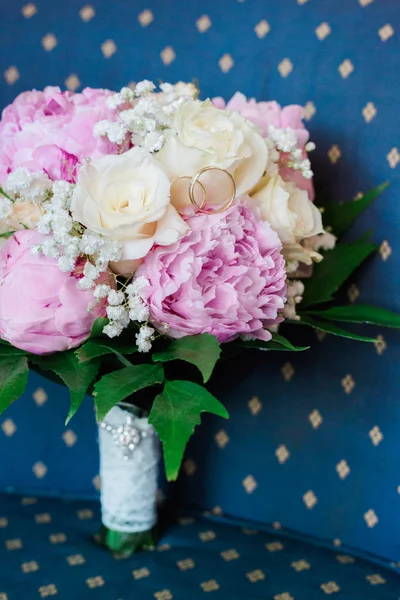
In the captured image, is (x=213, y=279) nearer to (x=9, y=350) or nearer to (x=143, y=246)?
(x=143, y=246)

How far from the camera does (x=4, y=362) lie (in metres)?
0.77

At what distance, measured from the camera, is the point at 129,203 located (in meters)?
0.71

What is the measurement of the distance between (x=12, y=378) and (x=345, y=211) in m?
0.50

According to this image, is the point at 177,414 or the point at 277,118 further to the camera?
the point at 277,118

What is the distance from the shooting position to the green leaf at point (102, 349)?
0.71 m

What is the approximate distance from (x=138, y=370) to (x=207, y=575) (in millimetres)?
328

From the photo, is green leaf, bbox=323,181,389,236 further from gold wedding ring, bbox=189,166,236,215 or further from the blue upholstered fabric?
gold wedding ring, bbox=189,166,236,215

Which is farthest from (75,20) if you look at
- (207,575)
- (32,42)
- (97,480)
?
(207,575)

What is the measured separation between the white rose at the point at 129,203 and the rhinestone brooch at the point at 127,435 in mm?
263

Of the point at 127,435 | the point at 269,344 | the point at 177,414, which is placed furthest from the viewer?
the point at 127,435

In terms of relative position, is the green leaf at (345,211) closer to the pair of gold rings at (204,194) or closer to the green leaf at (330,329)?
the green leaf at (330,329)

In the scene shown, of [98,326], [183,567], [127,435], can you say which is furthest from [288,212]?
[183,567]

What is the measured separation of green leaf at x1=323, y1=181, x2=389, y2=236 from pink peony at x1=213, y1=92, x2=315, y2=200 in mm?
73

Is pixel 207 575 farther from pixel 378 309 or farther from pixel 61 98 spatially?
pixel 61 98
